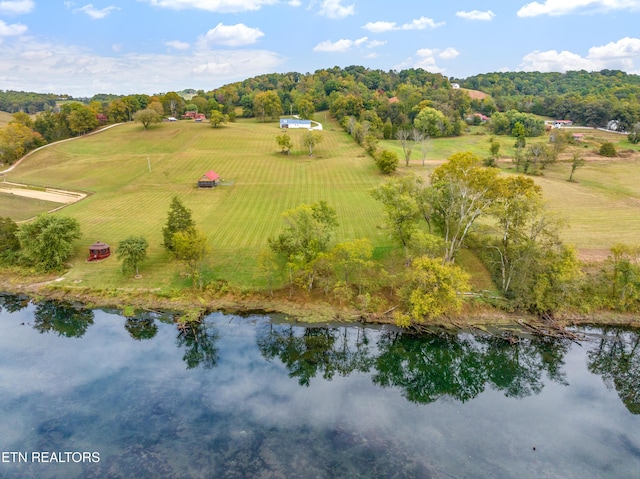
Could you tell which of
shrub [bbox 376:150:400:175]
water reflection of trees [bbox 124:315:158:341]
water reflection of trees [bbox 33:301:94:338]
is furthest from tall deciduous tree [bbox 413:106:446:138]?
water reflection of trees [bbox 33:301:94:338]

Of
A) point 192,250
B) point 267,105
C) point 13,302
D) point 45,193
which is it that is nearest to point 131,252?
point 192,250

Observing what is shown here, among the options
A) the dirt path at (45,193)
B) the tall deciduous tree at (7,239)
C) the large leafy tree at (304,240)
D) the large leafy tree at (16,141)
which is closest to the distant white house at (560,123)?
the large leafy tree at (304,240)

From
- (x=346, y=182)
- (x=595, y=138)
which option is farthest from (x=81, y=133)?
(x=595, y=138)

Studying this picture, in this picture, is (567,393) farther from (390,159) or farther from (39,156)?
(39,156)

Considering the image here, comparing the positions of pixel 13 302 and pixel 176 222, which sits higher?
pixel 176 222

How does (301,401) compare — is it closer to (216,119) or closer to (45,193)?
(45,193)
